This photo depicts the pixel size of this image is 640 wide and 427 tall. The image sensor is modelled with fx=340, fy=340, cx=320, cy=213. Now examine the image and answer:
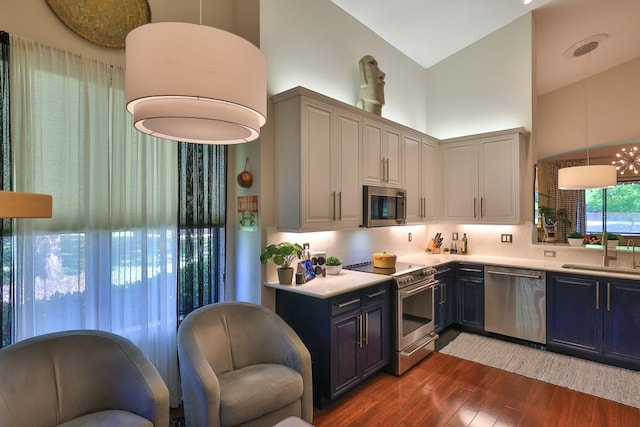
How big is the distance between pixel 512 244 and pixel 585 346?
1360 millimetres

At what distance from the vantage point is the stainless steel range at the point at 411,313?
10.3 feet

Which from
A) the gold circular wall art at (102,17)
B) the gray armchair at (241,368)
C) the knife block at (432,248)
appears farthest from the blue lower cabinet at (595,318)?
the gold circular wall art at (102,17)

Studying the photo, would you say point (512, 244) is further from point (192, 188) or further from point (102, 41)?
point (102, 41)

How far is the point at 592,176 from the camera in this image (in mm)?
3387

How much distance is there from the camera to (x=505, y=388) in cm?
292

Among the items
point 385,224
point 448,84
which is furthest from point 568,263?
point 448,84

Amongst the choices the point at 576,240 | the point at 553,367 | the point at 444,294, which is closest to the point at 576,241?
the point at 576,240

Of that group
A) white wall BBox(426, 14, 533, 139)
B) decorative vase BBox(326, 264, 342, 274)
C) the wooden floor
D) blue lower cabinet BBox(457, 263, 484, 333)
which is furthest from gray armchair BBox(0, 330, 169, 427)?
white wall BBox(426, 14, 533, 139)

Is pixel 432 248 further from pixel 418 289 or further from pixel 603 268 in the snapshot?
pixel 603 268

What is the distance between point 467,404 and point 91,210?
310 cm

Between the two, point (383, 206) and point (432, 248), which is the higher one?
point (383, 206)

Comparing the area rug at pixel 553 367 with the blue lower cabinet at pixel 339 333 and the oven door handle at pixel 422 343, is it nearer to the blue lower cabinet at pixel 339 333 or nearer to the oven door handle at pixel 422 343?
the oven door handle at pixel 422 343

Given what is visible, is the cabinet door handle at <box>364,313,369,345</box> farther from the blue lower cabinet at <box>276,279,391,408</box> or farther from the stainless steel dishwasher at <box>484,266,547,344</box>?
the stainless steel dishwasher at <box>484,266,547,344</box>

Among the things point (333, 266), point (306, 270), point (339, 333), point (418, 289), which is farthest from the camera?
point (418, 289)
